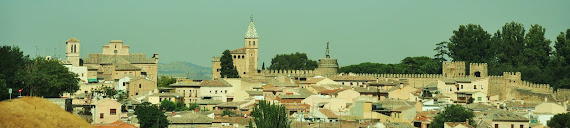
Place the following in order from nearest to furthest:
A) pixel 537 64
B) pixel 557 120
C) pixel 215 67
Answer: pixel 557 120, pixel 537 64, pixel 215 67

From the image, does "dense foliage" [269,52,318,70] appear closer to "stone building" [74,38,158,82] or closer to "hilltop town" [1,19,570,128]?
"hilltop town" [1,19,570,128]

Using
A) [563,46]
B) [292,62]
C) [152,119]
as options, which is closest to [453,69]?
[563,46]

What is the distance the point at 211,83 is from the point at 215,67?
14310mm

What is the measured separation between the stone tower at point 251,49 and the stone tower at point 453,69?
10.7 m

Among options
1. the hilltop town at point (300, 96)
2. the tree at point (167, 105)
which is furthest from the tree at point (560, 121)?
the tree at point (167, 105)

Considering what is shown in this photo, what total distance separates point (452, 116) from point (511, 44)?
85.0ft

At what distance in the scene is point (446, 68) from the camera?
68.9 meters

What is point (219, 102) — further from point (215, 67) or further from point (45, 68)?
point (215, 67)

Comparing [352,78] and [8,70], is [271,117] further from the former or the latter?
[352,78]

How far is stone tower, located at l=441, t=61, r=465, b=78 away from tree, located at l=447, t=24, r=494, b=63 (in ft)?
6.74

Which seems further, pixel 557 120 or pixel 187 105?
pixel 187 105

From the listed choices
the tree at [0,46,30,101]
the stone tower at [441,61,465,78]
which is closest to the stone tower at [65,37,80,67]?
the stone tower at [441,61,465,78]

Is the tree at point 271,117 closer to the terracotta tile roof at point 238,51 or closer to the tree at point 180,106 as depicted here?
the tree at point 180,106

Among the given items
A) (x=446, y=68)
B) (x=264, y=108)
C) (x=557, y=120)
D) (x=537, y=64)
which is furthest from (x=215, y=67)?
(x=264, y=108)
